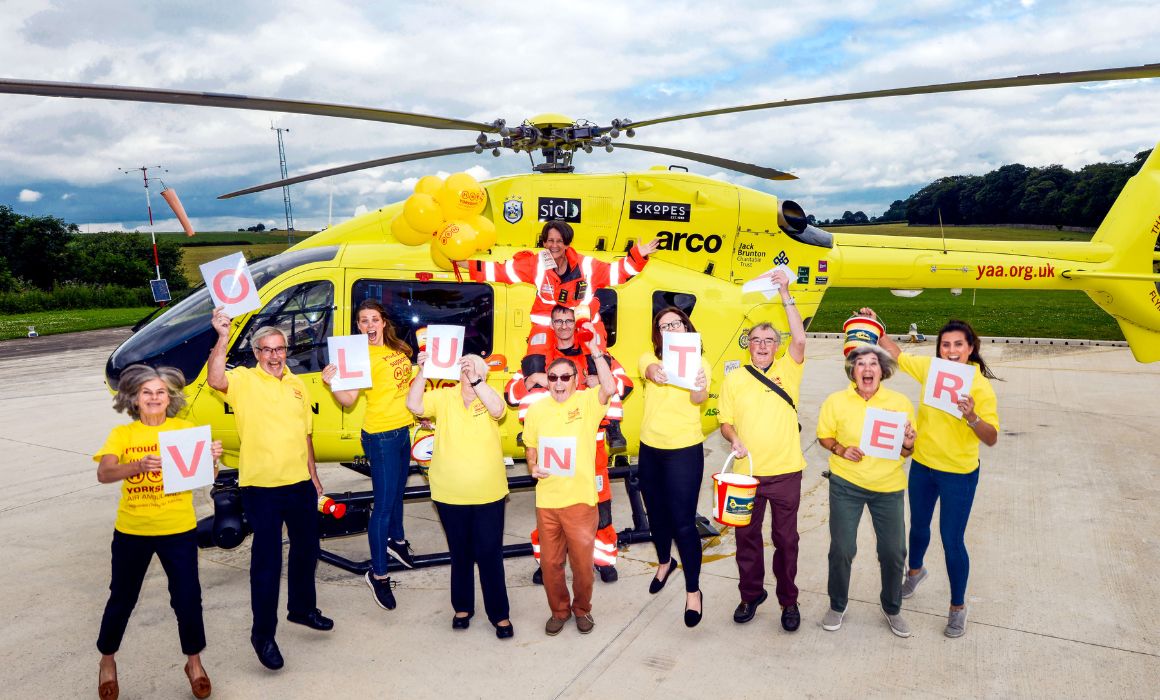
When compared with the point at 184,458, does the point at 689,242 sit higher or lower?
higher

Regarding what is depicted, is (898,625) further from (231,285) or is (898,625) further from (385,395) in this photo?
(231,285)

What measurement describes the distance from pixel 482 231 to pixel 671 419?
2058mm

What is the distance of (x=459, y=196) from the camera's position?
495 cm

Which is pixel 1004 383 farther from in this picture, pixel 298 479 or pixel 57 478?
pixel 57 478

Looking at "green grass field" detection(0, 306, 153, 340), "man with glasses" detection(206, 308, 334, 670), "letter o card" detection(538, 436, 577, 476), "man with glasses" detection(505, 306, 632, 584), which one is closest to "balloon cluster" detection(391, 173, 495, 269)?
"man with glasses" detection(505, 306, 632, 584)

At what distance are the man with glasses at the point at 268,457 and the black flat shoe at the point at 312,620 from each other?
0.27 metres

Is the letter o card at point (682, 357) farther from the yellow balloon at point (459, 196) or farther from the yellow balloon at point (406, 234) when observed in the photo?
the yellow balloon at point (406, 234)

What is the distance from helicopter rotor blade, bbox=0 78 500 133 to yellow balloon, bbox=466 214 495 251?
0.86 metres

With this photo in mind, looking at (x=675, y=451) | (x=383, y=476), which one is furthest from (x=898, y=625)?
(x=383, y=476)

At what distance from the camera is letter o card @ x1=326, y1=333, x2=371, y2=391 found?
4082 millimetres

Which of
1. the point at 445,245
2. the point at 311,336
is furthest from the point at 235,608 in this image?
the point at 445,245

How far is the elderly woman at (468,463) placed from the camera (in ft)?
12.6

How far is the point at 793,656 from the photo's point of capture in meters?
3.89

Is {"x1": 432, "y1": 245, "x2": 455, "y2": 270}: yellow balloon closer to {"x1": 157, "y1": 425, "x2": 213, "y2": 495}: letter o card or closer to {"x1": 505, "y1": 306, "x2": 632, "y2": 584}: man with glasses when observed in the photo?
{"x1": 505, "y1": 306, "x2": 632, "y2": 584}: man with glasses
